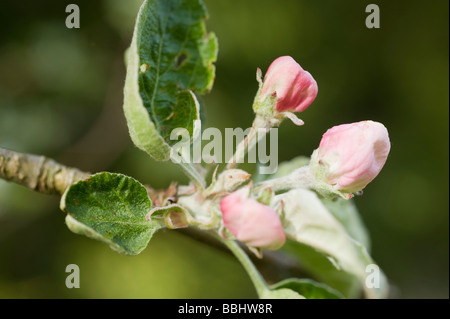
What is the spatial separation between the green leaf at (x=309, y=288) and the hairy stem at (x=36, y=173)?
1.01ft

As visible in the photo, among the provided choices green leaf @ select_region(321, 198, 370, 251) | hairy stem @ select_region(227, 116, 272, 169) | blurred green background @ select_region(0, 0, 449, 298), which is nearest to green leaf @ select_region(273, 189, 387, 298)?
hairy stem @ select_region(227, 116, 272, 169)

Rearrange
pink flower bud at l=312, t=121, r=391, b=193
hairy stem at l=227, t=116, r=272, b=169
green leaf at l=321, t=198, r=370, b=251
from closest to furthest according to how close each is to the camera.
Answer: pink flower bud at l=312, t=121, r=391, b=193 → hairy stem at l=227, t=116, r=272, b=169 → green leaf at l=321, t=198, r=370, b=251

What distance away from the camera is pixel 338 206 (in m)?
0.93

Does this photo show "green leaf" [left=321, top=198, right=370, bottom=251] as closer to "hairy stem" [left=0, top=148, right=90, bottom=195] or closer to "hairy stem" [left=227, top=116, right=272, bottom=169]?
"hairy stem" [left=227, top=116, right=272, bottom=169]

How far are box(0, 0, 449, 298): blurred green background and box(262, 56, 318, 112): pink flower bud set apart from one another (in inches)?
23.2

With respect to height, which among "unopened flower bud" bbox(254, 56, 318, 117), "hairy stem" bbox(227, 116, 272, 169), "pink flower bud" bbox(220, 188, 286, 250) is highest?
"unopened flower bud" bbox(254, 56, 318, 117)

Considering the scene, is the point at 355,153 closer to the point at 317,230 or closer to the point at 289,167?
the point at 317,230

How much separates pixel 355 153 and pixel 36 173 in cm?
40

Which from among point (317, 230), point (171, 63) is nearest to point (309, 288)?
point (317, 230)

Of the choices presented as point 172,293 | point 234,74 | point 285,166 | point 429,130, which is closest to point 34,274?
point 172,293

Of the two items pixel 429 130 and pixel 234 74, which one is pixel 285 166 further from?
pixel 429 130

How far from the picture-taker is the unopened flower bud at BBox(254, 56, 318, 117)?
633 mm

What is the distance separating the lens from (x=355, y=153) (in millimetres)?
571

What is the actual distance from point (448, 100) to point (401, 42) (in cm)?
26
